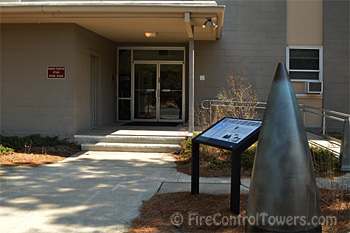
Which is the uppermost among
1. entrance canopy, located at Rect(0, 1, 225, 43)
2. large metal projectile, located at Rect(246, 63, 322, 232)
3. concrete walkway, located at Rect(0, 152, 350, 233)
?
entrance canopy, located at Rect(0, 1, 225, 43)

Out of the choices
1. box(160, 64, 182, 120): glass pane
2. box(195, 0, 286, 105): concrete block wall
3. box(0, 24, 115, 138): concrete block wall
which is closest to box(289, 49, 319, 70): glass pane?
box(195, 0, 286, 105): concrete block wall

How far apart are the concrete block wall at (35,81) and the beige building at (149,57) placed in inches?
1.1

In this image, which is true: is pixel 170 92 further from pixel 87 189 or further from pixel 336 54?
pixel 87 189

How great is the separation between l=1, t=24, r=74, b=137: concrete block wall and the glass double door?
15.6 feet

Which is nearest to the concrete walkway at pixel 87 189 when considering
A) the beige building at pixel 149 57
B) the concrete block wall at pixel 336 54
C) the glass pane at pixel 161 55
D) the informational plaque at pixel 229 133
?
the informational plaque at pixel 229 133

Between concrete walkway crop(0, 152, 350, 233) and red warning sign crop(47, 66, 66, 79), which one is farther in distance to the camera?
red warning sign crop(47, 66, 66, 79)

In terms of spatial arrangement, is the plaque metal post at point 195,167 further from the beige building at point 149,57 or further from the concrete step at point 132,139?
the beige building at point 149,57

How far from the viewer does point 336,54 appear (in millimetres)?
13594

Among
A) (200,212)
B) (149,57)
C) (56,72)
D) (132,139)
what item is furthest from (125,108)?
(200,212)

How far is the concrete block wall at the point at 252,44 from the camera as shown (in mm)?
13492

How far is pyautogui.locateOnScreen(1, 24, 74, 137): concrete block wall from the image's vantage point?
10281 millimetres

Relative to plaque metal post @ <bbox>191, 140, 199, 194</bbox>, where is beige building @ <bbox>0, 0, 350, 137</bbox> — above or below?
above

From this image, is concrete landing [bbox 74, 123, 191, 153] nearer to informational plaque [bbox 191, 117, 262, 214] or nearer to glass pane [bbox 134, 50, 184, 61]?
informational plaque [bbox 191, 117, 262, 214]

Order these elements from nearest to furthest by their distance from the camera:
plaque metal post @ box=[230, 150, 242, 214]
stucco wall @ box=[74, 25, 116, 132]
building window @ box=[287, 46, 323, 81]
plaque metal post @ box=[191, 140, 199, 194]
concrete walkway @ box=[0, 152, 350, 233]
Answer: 1. concrete walkway @ box=[0, 152, 350, 233]
2. plaque metal post @ box=[230, 150, 242, 214]
3. plaque metal post @ box=[191, 140, 199, 194]
4. stucco wall @ box=[74, 25, 116, 132]
5. building window @ box=[287, 46, 323, 81]
